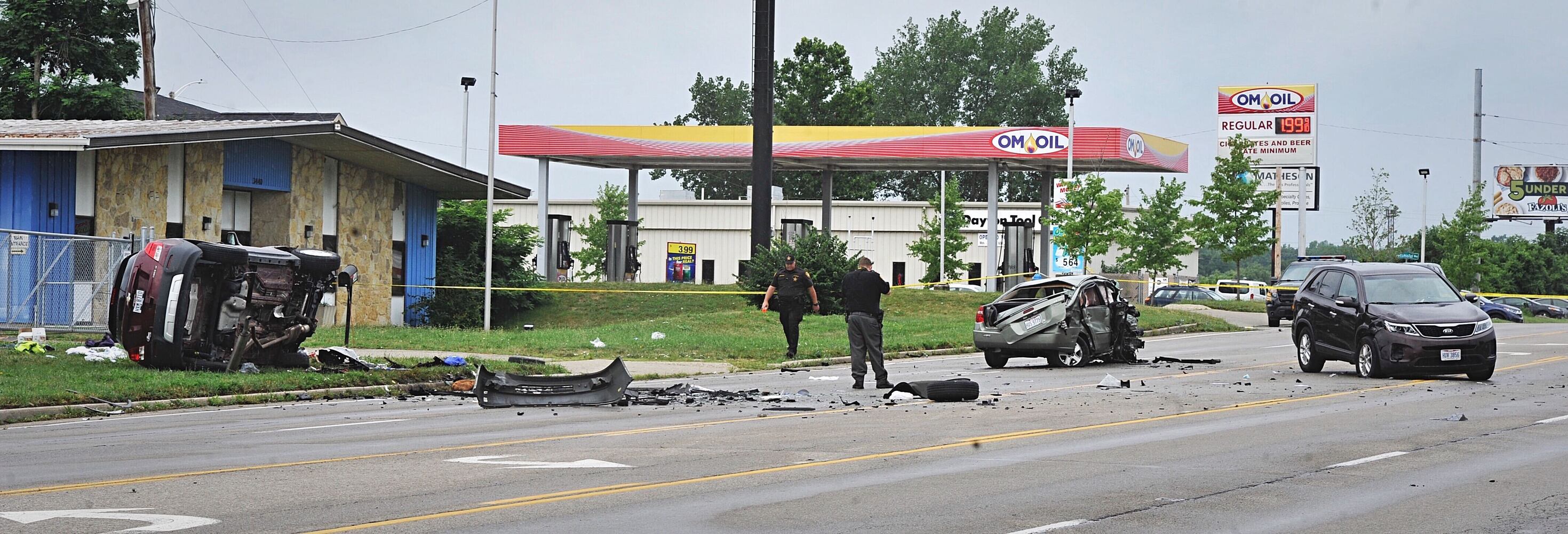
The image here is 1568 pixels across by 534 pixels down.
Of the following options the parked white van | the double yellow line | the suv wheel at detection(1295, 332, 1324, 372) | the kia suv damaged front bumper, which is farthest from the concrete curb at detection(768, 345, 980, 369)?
the parked white van

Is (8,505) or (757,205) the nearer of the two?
(8,505)

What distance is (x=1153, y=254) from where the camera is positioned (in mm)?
52875

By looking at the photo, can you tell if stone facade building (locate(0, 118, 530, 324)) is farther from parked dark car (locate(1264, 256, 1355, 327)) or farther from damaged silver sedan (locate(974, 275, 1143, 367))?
parked dark car (locate(1264, 256, 1355, 327))

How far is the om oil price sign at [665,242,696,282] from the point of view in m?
73.1

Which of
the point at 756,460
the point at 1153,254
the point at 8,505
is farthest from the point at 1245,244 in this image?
the point at 8,505

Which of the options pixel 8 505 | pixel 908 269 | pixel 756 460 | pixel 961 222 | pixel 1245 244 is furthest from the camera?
pixel 908 269

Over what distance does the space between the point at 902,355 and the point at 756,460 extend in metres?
16.0

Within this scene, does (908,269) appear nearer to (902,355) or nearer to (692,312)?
(692,312)

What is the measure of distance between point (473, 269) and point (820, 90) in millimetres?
50416

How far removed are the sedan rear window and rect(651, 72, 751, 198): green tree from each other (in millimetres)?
84737

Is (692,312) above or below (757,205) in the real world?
below

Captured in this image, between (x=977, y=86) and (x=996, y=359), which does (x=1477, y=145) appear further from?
(x=996, y=359)

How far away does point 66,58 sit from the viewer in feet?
186

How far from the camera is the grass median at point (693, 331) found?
83.0 ft
